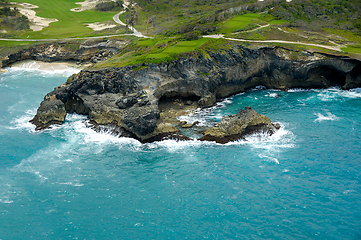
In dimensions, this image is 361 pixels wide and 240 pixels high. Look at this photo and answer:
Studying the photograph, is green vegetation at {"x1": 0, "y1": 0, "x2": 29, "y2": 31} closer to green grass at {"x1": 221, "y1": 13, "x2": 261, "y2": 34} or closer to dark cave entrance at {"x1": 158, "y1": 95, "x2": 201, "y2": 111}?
green grass at {"x1": 221, "y1": 13, "x2": 261, "y2": 34}

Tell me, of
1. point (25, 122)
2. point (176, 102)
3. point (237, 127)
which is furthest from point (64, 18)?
point (237, 127)

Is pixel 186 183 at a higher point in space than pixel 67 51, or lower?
lower

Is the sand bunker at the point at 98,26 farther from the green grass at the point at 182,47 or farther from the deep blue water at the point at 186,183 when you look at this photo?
the deep blue water at the point at 186,183

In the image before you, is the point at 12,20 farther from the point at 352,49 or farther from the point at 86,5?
the point at 352,49

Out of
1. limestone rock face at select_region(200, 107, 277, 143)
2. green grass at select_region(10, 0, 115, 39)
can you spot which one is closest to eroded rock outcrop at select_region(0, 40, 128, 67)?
green grass at select_region(10, 0, 115, 39)

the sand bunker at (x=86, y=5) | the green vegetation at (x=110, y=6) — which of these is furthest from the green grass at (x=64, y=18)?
the green vegetation at (x=110, y=6)

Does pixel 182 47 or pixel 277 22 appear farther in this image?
pixel 277 22
